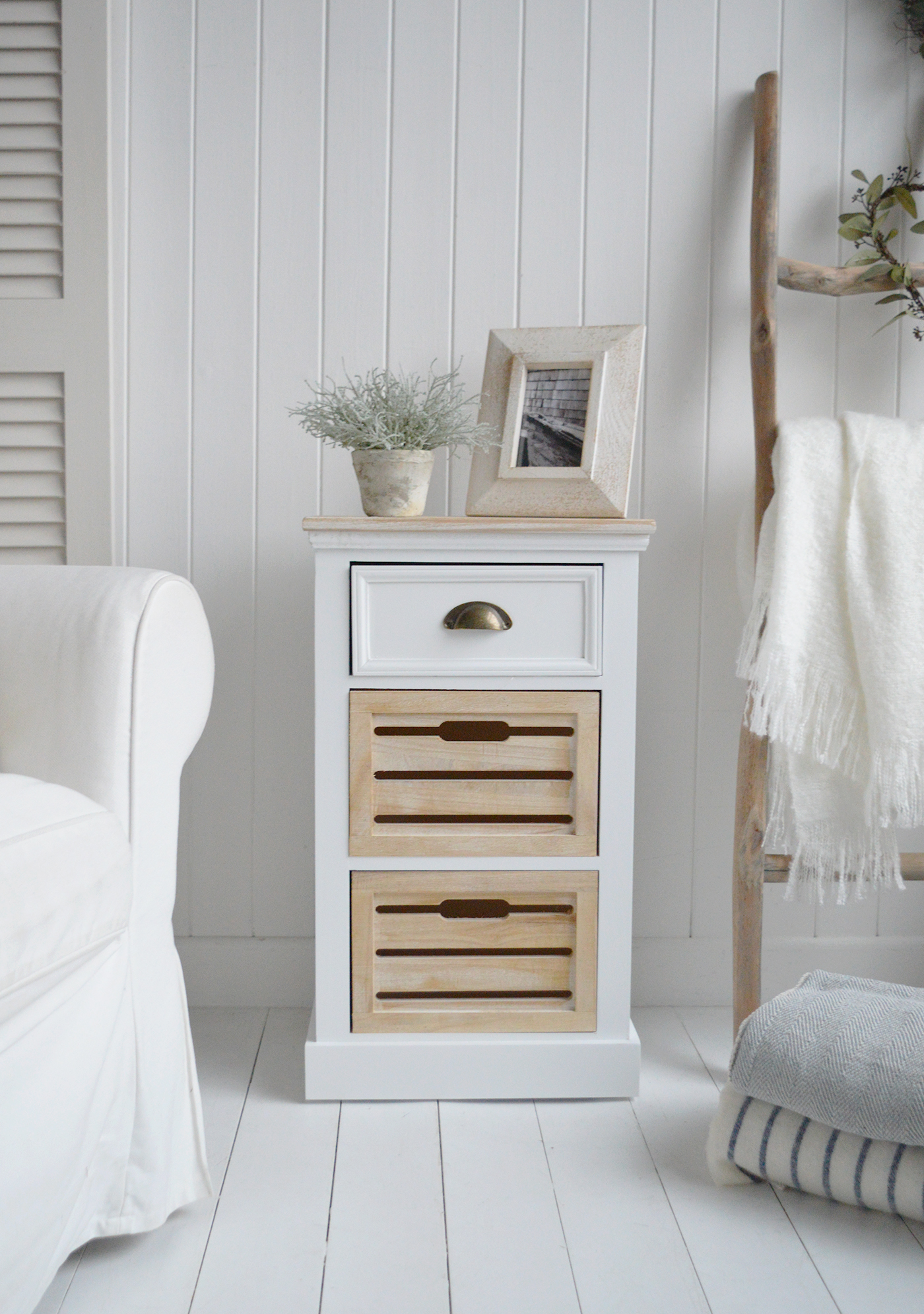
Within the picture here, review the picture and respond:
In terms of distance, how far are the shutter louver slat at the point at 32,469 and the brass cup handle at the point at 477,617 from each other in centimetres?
69

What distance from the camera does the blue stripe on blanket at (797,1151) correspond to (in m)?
1.13

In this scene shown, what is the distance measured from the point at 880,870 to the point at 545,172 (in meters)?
1.17

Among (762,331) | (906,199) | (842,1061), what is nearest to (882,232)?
(906,199)

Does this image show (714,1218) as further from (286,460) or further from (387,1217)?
(286,460)

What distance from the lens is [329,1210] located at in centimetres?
114

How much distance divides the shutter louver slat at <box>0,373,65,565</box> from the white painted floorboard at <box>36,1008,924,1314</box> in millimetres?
872

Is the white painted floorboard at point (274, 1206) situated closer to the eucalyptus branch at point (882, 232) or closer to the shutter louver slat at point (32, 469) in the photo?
the shutter louver slat at point (32, 469)

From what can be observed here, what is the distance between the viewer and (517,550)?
1349mm

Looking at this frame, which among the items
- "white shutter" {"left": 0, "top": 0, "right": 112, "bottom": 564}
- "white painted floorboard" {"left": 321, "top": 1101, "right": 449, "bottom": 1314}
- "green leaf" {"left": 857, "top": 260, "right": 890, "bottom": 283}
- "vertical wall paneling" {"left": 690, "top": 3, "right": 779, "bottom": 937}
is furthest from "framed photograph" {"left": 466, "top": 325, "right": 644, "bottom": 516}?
"white painted floorboard" {"left": 321, "top": 1101, "right": 449, "bottom": 1314}

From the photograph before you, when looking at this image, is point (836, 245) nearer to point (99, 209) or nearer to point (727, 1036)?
point (99, 209)

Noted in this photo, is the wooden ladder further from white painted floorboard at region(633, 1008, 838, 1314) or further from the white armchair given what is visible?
the white armchair

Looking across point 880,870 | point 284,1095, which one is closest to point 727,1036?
point 880,870

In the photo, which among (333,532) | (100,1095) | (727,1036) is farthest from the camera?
(727,1036)

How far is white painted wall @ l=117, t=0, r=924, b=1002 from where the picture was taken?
1.62 metres
